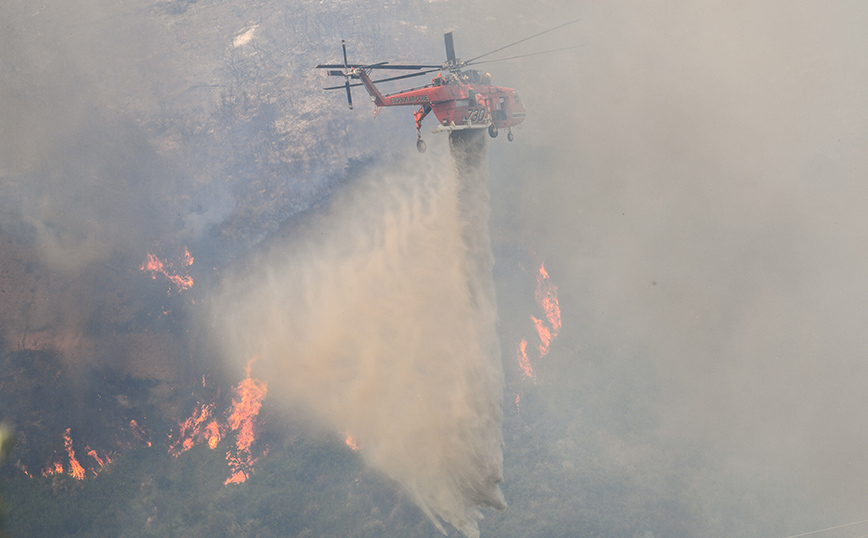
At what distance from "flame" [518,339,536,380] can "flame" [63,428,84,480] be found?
39.3 m

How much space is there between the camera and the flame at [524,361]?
170 ft

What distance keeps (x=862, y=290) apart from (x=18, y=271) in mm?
78267

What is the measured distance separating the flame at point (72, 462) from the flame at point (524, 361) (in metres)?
39.3

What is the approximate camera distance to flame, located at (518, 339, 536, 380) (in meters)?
51.9

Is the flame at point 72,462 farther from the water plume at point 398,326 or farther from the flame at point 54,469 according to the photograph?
the water plume at point 398,326

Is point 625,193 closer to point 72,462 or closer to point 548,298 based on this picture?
point 548,298

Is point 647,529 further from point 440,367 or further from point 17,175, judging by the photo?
point 17,175

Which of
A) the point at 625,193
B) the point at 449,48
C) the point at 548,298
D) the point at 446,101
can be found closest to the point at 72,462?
the point at 446,101

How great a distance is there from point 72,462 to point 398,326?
28234 mm

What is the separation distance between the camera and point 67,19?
5484 centimetres

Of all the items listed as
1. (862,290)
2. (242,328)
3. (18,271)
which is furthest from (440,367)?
(862,290)

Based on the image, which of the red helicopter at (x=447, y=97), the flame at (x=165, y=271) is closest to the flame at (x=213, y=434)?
the flame at (x=165, y=271)

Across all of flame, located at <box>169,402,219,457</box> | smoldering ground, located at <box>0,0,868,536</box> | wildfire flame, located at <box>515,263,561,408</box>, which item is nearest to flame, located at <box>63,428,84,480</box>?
flame, located at <box>169,402,219,457</box>

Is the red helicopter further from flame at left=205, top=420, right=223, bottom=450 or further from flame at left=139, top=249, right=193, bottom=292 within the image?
flame at left=205, top=420, right=223, bottom=450
